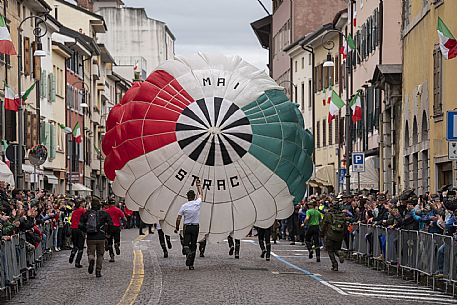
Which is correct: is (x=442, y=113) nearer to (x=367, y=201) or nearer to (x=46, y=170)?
(x=367, y=201)

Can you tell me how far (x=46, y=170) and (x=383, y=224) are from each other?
41.3 m

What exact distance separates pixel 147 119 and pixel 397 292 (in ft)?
25.9

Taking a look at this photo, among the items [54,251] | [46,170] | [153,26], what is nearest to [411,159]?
[54,251]

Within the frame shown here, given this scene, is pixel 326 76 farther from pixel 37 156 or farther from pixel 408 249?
pixel 408 249

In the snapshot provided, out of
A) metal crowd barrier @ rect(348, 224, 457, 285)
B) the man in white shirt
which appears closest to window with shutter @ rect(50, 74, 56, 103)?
metal crowd barrier @ rect(348, 224, 457, 285)

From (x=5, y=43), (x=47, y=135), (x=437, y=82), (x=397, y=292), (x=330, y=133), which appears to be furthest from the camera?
(x=330, y=133)

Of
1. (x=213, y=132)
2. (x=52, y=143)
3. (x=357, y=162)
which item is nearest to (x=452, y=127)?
(x=213, y=132)

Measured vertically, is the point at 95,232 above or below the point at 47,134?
below

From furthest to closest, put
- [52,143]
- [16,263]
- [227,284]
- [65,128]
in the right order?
[65,128]
[52,143]
[227,284]
[16,263]

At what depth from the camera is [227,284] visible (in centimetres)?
2427

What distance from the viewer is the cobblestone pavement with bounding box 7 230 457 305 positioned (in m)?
21.3

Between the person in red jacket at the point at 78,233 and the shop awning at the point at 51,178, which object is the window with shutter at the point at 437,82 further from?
the shop awning at the point at 51,178

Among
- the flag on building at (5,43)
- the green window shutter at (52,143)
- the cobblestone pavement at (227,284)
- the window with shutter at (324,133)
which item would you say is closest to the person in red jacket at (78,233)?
the cobblestone pavement at (227,284)

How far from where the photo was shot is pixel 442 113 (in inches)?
1432
